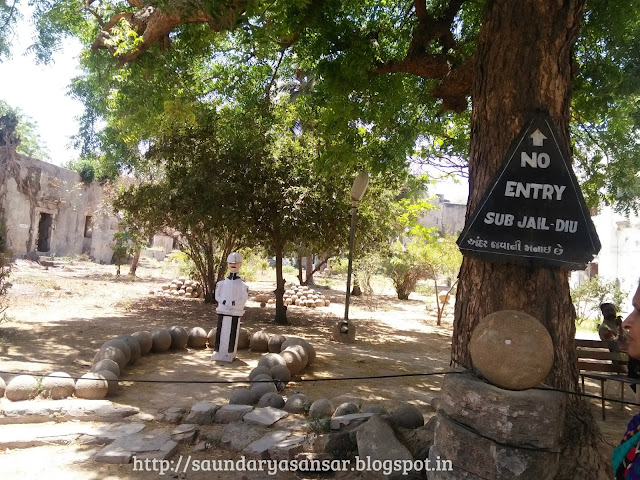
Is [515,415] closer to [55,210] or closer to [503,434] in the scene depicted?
[503,434]

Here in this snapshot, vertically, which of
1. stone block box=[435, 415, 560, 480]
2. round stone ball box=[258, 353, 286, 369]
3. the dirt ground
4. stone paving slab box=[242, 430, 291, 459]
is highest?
stone block box=[435, 415, 560, 480]

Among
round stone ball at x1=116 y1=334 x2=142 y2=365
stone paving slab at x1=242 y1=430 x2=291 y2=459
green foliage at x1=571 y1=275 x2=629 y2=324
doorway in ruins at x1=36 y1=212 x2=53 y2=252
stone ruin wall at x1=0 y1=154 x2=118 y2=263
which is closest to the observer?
stone paving slab at x1=242 y1=430 x2=291 y2=459

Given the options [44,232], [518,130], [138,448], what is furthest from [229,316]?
[44,232]

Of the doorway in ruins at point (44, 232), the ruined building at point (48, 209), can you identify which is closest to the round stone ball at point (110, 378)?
the ruined building at point (48, 209)

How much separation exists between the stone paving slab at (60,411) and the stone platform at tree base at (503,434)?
3549mm

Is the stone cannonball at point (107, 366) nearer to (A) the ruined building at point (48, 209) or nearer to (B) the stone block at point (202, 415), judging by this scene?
(B) the stone block at point (202, 415)

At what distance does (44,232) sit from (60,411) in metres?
23.5

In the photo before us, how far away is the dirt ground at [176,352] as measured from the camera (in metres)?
5.90

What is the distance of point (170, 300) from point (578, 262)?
14304mm

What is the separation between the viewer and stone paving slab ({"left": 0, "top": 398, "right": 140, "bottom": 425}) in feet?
16.1

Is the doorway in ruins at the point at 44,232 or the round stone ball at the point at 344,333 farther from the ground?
the doorway in ruins at the point at 44,232

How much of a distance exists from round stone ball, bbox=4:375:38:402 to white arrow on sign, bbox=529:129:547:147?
17.4 feet

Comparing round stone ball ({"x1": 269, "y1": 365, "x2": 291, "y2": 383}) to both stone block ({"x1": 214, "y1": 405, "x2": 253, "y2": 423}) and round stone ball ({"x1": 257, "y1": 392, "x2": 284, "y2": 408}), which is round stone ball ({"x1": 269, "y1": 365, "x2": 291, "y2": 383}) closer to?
round stone ball ({"x1": 257, "y1": 392, "x2": 284, "y2": 408})

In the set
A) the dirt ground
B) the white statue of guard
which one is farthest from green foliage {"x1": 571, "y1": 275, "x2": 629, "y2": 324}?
the white statue of guard
